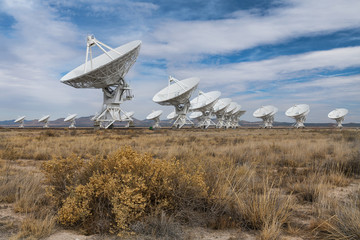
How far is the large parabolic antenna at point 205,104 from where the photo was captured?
56.1 meters

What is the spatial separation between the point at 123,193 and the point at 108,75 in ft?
112

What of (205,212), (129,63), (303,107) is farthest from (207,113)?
(205,212)

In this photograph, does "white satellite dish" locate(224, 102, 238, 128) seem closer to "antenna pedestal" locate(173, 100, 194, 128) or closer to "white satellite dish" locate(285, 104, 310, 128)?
"white satellite dish" locate(285, 104, 310, 128)

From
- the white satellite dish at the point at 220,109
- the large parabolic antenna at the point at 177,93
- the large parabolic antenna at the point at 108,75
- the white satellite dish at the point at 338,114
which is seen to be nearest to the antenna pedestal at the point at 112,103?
the large parabolic antenna at the point at 108,75

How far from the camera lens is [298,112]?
73.3 metres

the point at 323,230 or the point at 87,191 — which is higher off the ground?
the point at 87,191

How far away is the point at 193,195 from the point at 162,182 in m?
0.53

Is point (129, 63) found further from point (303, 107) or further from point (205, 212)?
point (303, 107)

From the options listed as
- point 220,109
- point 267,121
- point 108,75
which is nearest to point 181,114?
point 220,109

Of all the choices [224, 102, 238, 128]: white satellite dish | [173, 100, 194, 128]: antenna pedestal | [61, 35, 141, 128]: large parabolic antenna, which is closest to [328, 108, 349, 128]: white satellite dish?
[224, 102, 238, 128]: white satellite dish

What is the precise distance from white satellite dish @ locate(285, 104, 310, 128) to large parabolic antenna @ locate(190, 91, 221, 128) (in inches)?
1001

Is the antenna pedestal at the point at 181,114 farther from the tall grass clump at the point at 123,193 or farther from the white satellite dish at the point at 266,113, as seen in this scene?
the tall grass clump at the point at 123,193

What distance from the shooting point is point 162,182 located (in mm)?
3729

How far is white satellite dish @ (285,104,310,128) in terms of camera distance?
2781 inches
